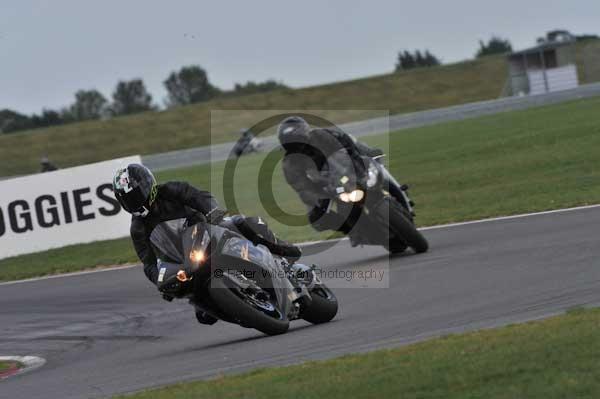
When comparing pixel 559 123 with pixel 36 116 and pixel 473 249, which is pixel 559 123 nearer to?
pixel 473 249

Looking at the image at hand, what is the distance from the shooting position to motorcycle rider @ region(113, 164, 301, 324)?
29.3 ft

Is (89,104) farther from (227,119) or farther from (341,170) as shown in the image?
(341,170)

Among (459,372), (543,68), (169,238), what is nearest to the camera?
(459,372)

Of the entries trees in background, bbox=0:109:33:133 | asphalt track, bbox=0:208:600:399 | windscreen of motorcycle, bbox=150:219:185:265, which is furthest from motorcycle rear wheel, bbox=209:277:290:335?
trees in background, bbox=0:109:33:133

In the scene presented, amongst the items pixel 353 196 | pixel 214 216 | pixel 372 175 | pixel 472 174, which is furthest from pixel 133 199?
pixel 472 174

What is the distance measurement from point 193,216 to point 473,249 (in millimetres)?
4968

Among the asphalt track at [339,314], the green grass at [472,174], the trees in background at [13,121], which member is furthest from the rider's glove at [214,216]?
the trees in background at [13,121]

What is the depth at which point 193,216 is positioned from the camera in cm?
916

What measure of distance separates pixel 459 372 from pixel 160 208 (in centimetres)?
356

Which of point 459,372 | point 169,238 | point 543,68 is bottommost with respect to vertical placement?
point 459,372

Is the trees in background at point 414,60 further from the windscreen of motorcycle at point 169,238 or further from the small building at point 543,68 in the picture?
the windscreen of motorcycle at point 169,238

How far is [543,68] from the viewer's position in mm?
48219

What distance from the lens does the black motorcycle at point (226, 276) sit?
878cm

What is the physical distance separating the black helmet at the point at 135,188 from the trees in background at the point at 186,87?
6573 cm
